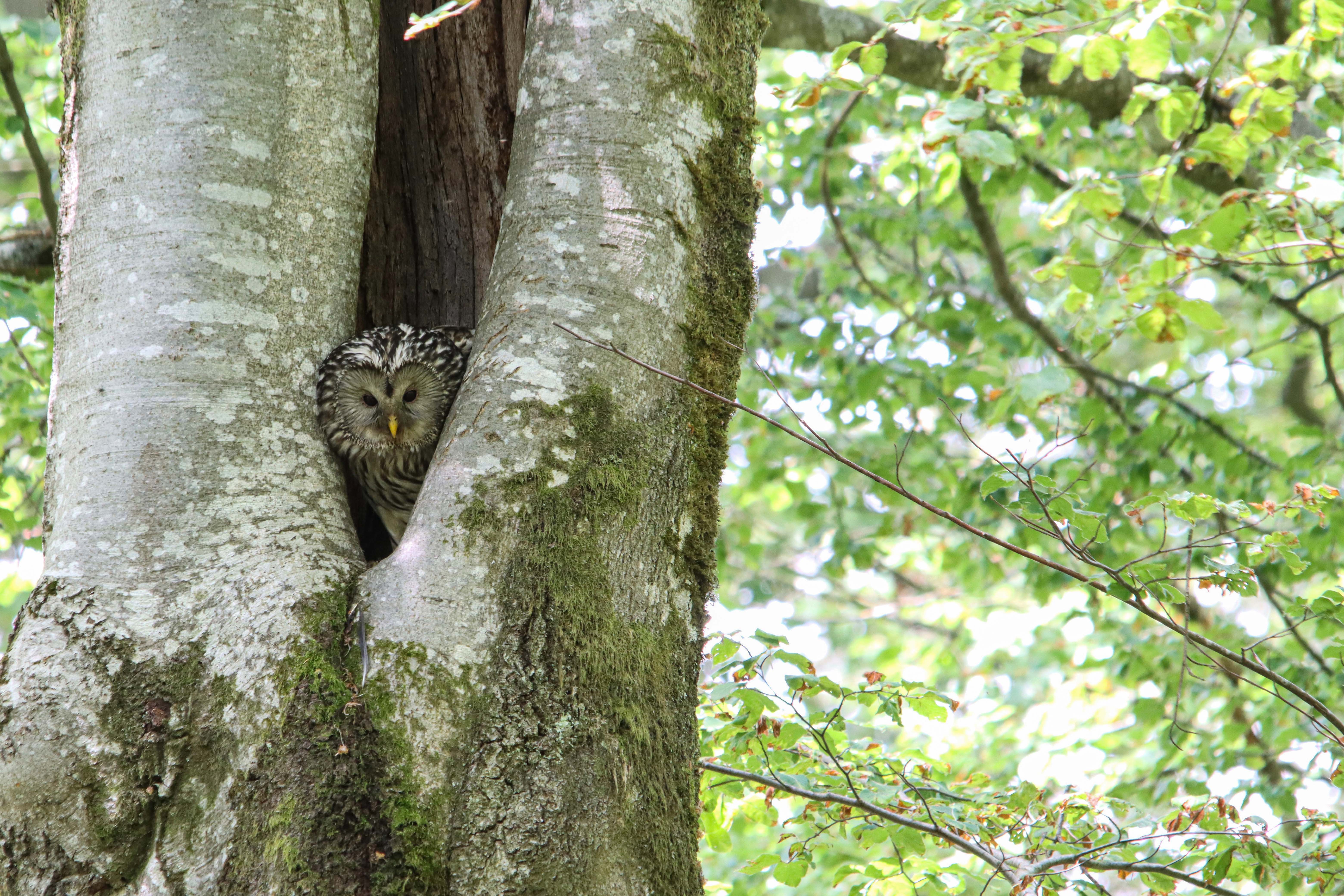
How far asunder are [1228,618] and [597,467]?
7.28 meters

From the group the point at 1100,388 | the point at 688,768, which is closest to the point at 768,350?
the point at 1100,388

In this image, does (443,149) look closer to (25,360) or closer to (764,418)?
(764,418)

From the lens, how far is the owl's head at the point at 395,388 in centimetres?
313

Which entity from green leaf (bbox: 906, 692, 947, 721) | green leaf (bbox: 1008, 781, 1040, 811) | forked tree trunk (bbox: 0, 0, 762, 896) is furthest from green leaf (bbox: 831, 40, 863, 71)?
green leaf (bbox: 1008, 781, 1040, 811)

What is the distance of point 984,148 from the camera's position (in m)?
3.40

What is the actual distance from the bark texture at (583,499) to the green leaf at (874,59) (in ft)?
3.02

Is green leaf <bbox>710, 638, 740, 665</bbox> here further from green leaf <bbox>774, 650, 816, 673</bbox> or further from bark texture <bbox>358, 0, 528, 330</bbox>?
bark texture <bbox>358, 0, 528, 330</bbox>

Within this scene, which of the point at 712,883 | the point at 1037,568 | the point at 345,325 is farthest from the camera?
the point at 1037,568

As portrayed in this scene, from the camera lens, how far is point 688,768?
1.98m

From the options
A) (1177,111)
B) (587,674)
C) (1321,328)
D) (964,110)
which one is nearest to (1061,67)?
(964,110)

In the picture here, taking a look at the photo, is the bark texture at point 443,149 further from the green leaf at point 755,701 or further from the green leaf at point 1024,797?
the green leaf at point 1024,797

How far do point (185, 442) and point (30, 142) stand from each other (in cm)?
285

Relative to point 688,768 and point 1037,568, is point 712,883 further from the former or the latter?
point 1037,568

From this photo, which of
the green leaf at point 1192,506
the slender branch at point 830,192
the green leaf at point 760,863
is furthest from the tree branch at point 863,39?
the green leaf at point 760,863
